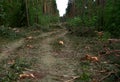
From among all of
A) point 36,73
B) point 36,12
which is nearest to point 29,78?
point 36,73

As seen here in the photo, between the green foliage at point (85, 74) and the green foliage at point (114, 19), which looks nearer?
the green foliage at point (85, 74)

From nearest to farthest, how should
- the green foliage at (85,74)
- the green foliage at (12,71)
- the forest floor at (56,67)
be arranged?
the green foliage at (12,71)
the green foliage at (85,74)
the forest floor at (56,67)

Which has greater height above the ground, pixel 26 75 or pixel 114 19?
pixel 114 19

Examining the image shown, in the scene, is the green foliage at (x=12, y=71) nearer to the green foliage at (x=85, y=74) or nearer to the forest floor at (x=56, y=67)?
the forest floor at (x=56, y=67)

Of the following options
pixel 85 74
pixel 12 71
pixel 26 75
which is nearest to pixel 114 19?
pixel 85 74

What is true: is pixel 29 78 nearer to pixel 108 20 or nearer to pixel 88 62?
pixel 88 62

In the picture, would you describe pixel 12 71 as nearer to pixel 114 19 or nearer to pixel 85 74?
pixel 85 74

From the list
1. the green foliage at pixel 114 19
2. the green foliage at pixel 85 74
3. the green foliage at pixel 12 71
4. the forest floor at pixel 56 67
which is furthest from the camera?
the green foliage at pixel 114 19

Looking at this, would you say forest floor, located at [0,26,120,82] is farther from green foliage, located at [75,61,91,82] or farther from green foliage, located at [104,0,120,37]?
green foliage, located at [104,0,120,37]

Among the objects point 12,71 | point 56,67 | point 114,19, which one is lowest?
point 56,67

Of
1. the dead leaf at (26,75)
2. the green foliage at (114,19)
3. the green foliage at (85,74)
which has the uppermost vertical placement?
the green foliage at (114,19)

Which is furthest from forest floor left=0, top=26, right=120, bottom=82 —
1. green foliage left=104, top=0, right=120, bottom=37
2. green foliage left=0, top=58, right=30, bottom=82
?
green foliage left=104, top=0, right=120, bottom=37

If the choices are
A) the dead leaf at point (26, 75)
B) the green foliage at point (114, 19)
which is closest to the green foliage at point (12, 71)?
the dead leaf at point (26, 75)

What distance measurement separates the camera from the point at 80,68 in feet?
30.6
